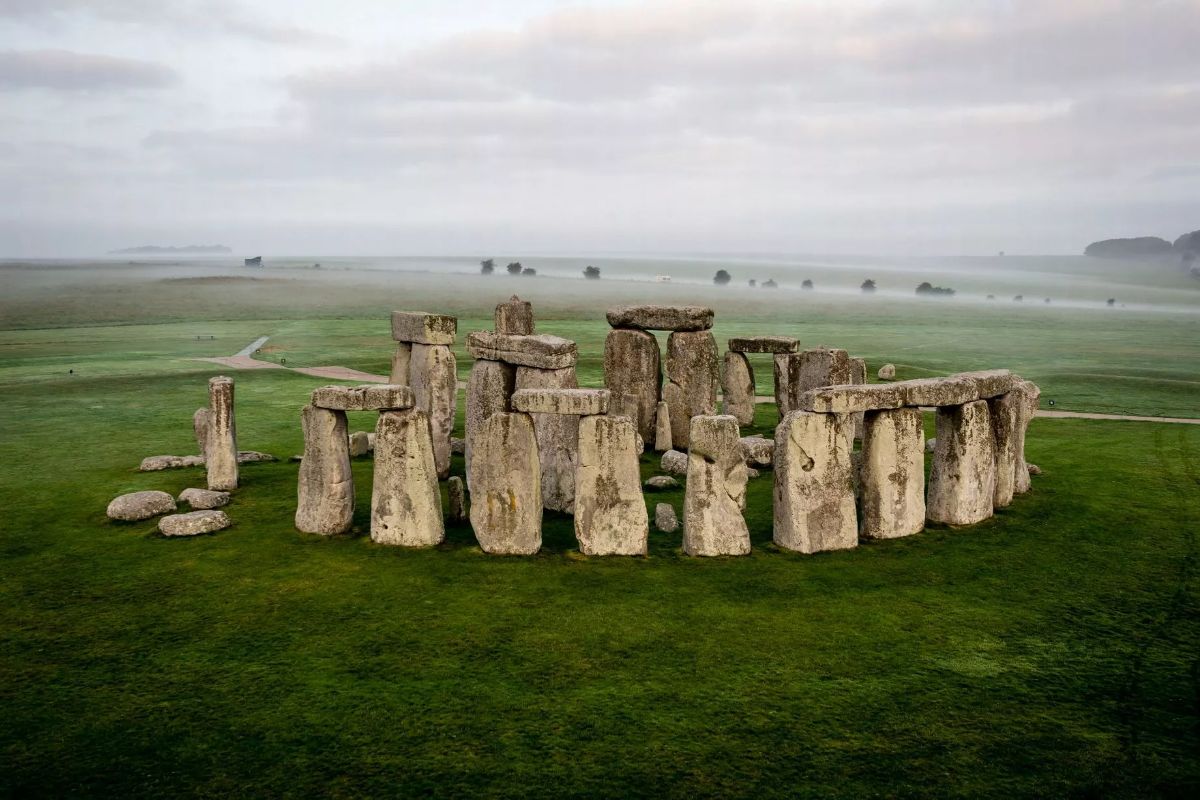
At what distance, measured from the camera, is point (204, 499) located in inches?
481

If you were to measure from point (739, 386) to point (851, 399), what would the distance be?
8325 mm

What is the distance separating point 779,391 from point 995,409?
6.72 m

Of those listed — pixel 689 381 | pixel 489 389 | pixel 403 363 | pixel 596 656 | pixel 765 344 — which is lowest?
pixel 596 656

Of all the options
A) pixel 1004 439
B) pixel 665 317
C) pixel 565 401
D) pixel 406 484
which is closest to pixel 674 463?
pixel 665 317

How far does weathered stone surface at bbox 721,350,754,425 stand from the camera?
61.7 feet

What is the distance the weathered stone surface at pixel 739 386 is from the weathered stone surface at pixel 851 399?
7937mm

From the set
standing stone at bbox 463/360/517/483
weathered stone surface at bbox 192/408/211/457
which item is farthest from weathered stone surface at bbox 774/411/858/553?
weathered stone surface at bbox 192/408/211/457

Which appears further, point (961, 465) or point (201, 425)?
point (201, 425)

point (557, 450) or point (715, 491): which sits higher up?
point (557, 450)

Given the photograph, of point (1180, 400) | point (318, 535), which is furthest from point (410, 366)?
point (1180, 400)

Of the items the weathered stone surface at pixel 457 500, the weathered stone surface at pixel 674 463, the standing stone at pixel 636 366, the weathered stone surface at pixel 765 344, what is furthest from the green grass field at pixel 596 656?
the weathered stone surface at pixel 765 344

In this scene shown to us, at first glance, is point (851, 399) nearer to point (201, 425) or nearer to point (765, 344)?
point (765, 344)

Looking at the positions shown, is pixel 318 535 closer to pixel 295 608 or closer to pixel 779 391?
pixel 295 608

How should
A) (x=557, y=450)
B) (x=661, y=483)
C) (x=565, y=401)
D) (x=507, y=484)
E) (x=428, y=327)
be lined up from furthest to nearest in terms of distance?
1. (x=428, y=327)
2. (x=661, y=483)
3. (x=557, y=450)
4. (x=507, y=484)
5. (x=565, y=401)
